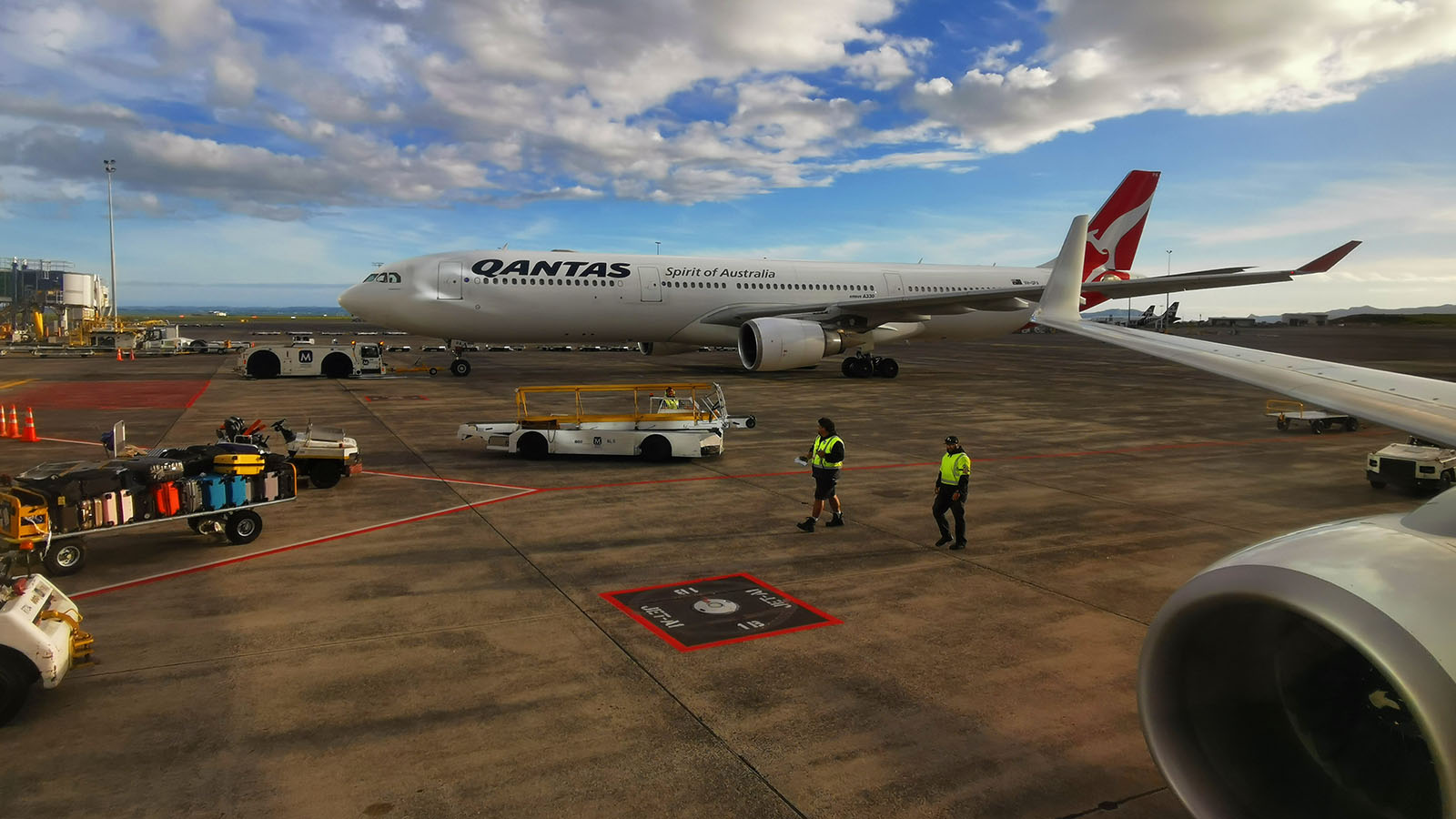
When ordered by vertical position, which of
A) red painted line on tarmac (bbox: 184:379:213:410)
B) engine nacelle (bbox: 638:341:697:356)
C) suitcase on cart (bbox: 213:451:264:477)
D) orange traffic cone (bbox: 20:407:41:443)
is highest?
engine nacelle (bbox: 638:341:697:356)

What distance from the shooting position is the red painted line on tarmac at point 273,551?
789cm

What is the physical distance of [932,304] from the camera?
2784cm

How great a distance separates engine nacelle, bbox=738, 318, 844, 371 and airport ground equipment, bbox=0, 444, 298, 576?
18.9 m

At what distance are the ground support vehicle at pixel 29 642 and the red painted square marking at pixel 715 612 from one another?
13.1ft

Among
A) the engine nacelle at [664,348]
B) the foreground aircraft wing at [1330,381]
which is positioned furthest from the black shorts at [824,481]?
the engine nacelle at [664,348]

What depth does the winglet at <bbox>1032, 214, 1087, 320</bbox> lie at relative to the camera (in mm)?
7551

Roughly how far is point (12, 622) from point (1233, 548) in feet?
36.4

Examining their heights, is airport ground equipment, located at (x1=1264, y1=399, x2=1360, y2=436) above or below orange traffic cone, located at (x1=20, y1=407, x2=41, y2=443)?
above

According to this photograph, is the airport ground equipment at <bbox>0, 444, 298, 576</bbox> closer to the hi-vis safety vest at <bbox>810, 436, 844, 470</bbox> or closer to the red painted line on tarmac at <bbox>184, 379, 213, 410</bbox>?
the hi-vis safety vest at <bbox>810, 436, 844, 470</bbox>

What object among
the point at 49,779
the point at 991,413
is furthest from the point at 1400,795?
the point at 991,413

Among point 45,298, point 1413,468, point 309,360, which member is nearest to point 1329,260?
point 1413,468

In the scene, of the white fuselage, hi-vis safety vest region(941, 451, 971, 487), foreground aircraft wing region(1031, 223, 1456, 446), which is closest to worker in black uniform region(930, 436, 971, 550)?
hi-vis safety vest region(941, 451, 971, 487)

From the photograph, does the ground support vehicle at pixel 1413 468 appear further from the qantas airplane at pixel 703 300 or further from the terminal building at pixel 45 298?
the terminal building at pixel 45 298

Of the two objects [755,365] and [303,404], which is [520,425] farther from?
[755,365]
